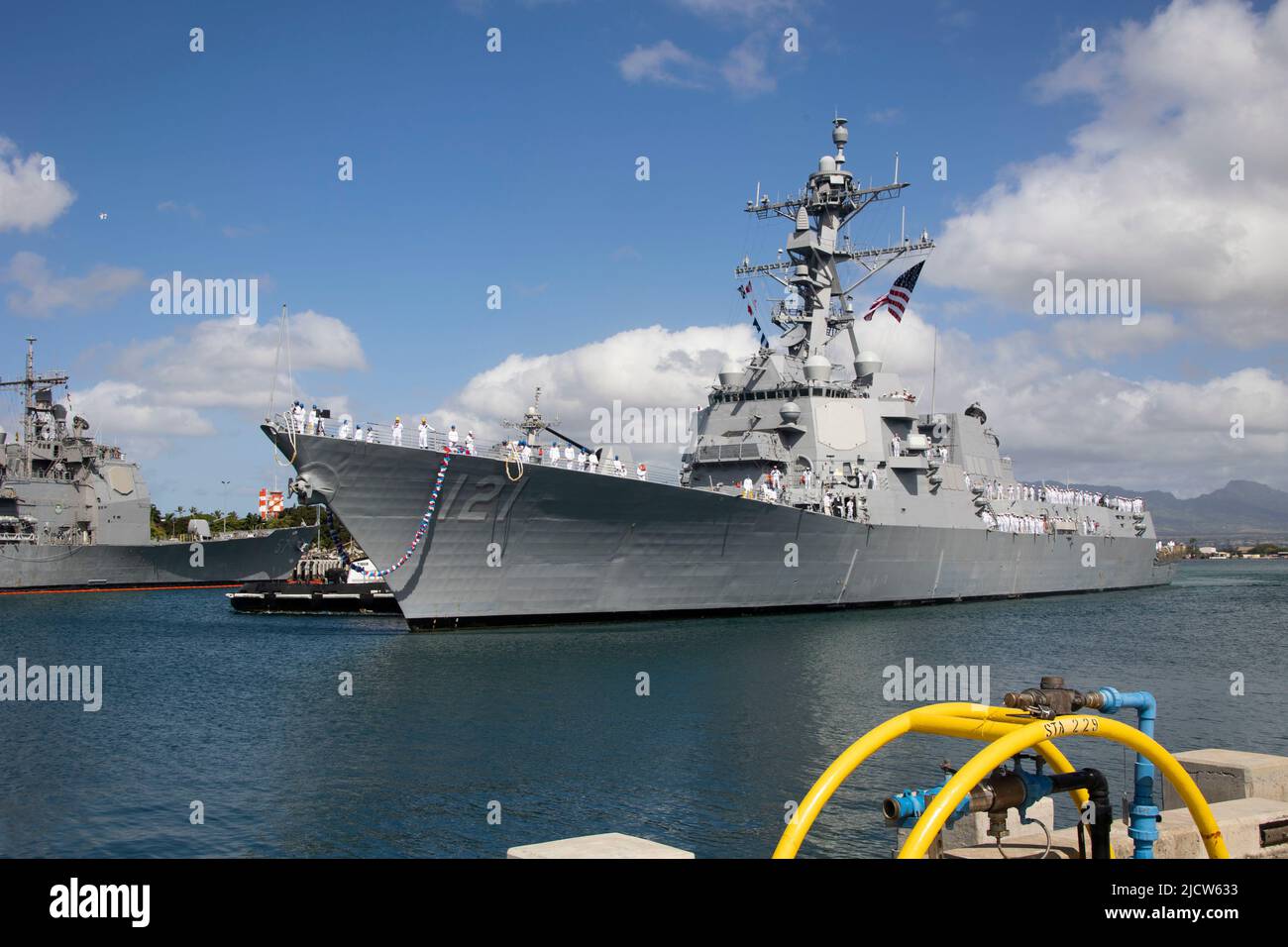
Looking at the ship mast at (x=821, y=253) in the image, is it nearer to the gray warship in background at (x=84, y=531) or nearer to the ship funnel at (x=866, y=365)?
the ship funnel at (x=866, y=365)

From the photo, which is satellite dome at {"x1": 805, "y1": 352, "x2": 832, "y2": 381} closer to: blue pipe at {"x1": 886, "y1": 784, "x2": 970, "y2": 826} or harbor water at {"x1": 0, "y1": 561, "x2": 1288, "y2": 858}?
harbor water at {"x1": 0, "y1": 561, "x2": 1288, "y2": 858}

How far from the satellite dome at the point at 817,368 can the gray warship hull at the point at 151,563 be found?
115ft

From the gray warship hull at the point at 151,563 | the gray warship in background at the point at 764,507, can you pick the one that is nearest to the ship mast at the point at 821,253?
the gray warship in background at the point at 764,507

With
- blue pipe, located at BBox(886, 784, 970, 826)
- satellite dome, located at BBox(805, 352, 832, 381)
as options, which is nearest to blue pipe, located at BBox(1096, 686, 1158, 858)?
blue pipe, located at BBox(886, 784, 970, 826)

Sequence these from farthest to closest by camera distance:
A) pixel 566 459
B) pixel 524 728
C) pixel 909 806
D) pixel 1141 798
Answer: pixel 566 459
pixel 524 728
pixel 1141 798
pixel 909 806

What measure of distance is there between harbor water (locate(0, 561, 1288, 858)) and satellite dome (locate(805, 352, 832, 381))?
30.5ft

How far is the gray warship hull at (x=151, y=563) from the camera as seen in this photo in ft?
175

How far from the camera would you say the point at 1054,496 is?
50188 millimetres

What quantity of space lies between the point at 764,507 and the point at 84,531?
45.1 meters

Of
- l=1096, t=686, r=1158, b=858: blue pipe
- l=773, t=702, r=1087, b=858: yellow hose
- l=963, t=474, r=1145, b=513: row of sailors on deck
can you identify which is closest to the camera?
l=773, t=702, r=1087, b=858: yellow hose

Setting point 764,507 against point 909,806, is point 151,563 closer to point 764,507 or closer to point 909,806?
point 764,507

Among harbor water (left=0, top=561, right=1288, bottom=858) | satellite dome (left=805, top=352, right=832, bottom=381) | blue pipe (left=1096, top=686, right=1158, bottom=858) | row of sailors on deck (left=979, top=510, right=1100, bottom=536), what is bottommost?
harbor water (left=0, top=561, right=1288, bottom=858)

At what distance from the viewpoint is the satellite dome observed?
36.6 m

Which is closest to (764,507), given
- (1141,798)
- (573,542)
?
(573,542)
